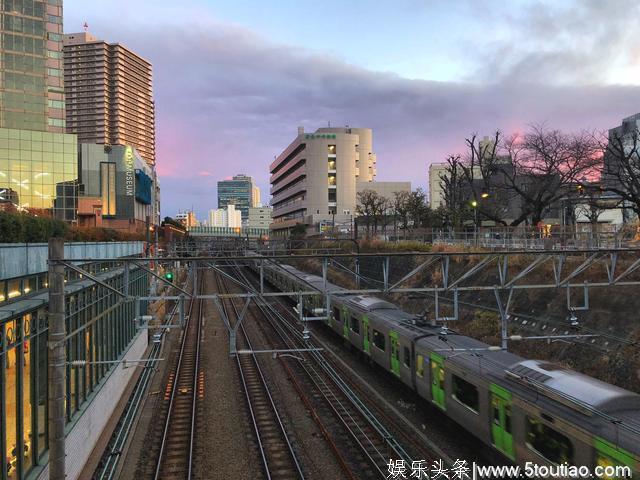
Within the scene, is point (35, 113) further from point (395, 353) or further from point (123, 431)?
point (395, 353)

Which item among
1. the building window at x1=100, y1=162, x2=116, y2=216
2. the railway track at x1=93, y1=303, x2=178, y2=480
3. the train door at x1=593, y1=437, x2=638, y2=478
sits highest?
the building window at x1=100, y1=162, x2=116, y2=216

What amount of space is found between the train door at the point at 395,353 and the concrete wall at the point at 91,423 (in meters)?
9.64

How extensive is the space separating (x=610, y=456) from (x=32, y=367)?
1107 cm

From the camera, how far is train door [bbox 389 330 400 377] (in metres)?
16.5

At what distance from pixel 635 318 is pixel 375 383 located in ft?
Result: 34.4

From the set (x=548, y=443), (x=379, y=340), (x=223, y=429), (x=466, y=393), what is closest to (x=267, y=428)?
(x=223, y=429)

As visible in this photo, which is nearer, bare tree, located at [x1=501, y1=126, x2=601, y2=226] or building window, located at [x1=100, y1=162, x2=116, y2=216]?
bare tree, located at [x1=501, y1=126, x2=601, y2=226]

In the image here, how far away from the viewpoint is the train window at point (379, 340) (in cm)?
1800

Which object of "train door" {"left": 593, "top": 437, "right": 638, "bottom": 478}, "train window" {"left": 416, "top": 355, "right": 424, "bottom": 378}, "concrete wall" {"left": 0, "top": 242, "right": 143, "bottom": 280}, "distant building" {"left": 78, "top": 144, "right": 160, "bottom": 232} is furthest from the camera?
"distant building" {"left": 78, "top": 144, "right": 160, "bottom": 232}

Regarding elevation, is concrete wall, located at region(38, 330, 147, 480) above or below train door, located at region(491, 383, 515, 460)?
below

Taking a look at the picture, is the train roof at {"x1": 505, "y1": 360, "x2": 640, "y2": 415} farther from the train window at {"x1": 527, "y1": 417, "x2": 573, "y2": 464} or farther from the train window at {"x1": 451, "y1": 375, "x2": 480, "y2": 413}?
the train window at {"x1": 451, "y1": 375, "x2": 480, "y2": 413}

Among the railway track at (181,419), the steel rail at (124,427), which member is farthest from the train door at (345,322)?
the steel rail at (124,427)

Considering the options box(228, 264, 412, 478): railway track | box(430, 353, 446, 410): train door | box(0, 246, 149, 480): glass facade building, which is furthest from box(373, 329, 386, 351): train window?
box(0, 246, 149, 480): glass facade building

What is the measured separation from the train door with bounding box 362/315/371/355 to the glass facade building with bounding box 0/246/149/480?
33.5ft
